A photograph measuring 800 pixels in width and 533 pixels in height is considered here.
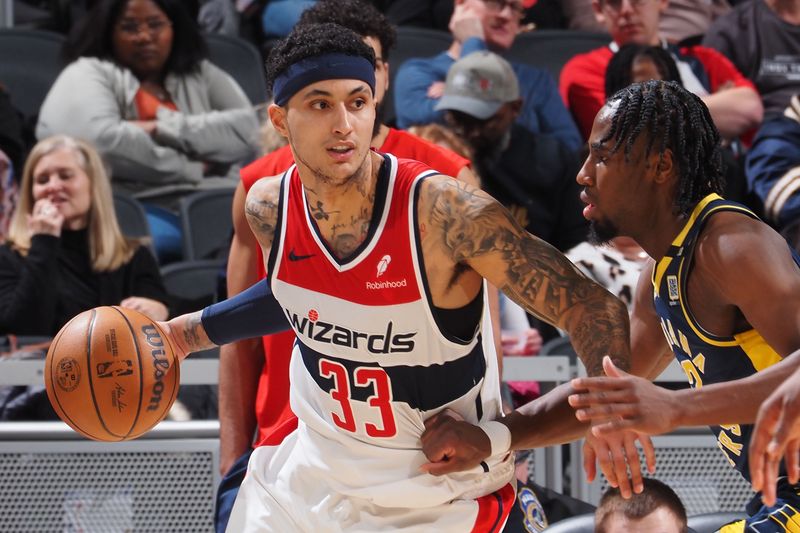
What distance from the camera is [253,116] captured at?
6012mm

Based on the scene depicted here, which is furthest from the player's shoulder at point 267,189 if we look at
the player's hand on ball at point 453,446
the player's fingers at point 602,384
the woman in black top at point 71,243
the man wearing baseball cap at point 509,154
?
the man wearing baseball cap at point 509,154

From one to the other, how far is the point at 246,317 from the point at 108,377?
0.40 meters

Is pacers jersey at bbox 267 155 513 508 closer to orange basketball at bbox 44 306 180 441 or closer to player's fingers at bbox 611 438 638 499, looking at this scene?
orange basketball at bbox 44 306 180 441

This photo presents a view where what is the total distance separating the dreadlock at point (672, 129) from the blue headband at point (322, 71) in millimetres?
614

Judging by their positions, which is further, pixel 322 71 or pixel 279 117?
pixel 279 117

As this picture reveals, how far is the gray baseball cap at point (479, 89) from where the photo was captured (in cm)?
531

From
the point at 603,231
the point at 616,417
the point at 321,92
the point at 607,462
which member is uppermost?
the point at 321,92

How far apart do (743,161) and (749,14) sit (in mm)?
969

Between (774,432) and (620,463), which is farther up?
(774,432)

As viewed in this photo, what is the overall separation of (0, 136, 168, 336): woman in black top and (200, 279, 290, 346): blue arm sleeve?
1.55 meters

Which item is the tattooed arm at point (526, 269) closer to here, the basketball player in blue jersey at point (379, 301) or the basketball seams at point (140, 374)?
the basketball player in blue jersey at point (379, 301)

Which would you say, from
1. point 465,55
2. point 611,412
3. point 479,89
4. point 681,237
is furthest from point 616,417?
point 465,55

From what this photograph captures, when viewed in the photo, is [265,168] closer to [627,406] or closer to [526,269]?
[526,269]

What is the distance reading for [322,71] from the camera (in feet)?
9.37
